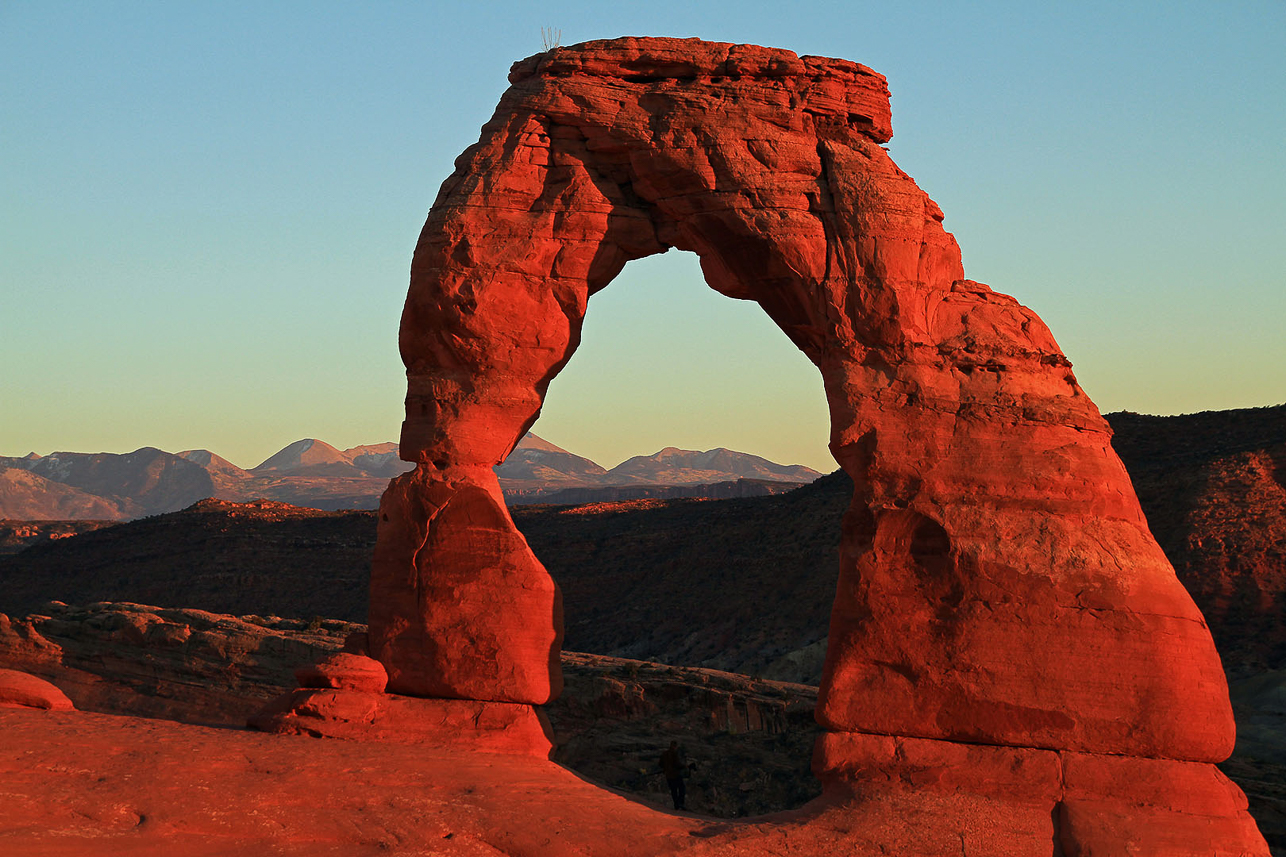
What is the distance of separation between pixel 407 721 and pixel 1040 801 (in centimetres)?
613

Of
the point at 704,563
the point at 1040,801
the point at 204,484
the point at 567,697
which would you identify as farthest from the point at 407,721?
the point at 204,484

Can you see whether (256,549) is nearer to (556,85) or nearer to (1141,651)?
(556,85)

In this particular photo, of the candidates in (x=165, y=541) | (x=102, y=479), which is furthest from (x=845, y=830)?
(x=102, y=479)

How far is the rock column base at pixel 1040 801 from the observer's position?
11.3 metres

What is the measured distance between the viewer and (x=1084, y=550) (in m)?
12.3

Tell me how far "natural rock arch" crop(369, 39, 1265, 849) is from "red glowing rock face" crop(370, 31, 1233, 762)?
0.08 feet

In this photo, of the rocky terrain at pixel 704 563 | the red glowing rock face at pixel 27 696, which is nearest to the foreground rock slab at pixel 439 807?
the red glowing rock face at pixel 27 696

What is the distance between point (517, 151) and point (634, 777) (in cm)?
950

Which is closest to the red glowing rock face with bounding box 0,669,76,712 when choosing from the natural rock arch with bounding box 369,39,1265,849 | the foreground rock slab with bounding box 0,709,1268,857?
the foreground rock slab with bounding box 0,709,1268,857

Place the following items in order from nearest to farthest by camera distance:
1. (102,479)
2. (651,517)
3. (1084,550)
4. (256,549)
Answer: (1084,550) → (256,549) → (651,517) → (102,479)

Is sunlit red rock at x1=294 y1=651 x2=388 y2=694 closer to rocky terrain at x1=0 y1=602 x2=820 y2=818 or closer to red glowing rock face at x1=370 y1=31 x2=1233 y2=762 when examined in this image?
red glowing rock face at x1=370 y1=31 x2=1233 y2=762

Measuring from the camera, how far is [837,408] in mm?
13211

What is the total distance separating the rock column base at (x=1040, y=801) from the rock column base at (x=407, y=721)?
3228 millimetres

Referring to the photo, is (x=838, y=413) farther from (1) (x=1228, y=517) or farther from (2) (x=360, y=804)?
(1) (x=1228, y=517)
